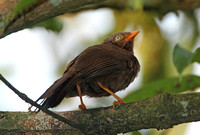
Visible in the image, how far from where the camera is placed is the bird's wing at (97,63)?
12.6 feet

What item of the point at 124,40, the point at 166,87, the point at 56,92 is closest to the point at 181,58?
the point at 166,87

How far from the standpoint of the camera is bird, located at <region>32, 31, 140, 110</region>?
3.59 meters

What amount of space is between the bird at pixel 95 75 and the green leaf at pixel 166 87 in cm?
21

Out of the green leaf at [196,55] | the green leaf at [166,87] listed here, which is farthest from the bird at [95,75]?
the green leaf at [196,55]

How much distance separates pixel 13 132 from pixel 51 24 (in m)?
1.81

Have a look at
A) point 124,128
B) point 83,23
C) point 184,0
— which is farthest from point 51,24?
point 83,23

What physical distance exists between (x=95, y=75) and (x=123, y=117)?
0.66 meters

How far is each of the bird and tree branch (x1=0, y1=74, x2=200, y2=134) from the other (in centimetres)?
21

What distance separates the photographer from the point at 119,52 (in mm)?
4559

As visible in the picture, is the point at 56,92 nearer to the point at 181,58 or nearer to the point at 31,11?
the point at 31,11

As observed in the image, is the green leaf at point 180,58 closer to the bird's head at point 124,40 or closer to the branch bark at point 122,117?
the branch bark at point 122,117

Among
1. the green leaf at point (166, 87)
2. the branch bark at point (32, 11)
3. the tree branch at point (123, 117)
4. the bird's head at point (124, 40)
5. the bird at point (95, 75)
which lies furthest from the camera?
the bird's head at point (124, 40)

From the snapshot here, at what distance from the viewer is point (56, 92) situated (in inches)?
136

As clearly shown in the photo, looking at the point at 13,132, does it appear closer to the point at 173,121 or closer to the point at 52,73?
the point at 173,121
